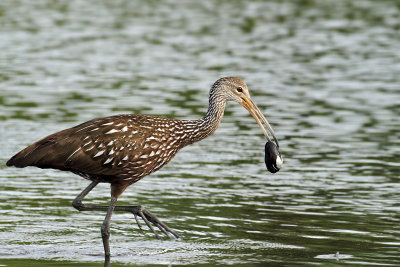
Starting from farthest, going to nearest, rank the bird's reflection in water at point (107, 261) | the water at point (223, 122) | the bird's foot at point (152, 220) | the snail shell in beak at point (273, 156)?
the snail shell in beak at point (273, 156), the water at point (223, 122), the bird's foot at point (152, 220), the bird's reflection in water at point (107, 261)

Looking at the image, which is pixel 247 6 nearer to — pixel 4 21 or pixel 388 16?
pixel 388 16

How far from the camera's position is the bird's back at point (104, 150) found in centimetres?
1106

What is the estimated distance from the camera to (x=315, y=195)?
1395 centimetres

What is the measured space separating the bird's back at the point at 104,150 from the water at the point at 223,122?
906mm

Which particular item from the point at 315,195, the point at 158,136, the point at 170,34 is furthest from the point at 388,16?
the point at 158,136

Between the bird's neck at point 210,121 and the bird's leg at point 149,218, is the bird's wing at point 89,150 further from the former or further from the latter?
the bird's neck at point 210,121

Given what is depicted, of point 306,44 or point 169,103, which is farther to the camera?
point 306,44

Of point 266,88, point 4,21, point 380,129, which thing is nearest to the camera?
point 380,129

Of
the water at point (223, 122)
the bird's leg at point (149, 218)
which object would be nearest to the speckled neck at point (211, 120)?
the bird's leg at point (149, 218)

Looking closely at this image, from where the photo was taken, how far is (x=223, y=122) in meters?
19.2

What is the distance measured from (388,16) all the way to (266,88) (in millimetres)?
12726

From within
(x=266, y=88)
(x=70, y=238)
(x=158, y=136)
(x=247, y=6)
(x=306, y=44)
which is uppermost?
(x=247, y=6)

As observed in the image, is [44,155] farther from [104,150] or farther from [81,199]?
[81,199]

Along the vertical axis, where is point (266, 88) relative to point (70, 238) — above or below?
above
